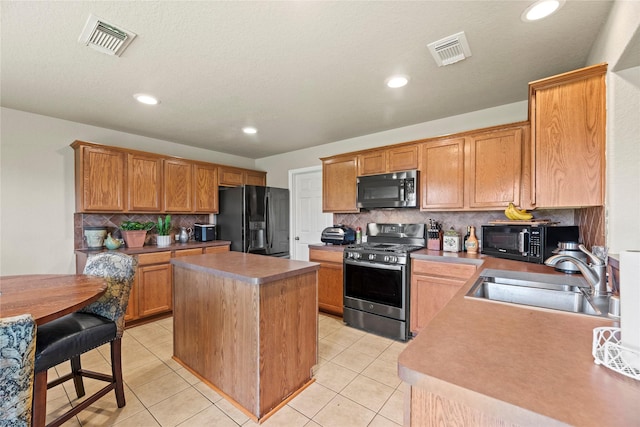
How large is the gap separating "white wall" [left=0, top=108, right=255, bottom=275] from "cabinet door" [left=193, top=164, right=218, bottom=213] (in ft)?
4.13

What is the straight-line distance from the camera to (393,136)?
3.67m

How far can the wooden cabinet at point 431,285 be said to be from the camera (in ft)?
8.34

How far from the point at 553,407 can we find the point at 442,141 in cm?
280

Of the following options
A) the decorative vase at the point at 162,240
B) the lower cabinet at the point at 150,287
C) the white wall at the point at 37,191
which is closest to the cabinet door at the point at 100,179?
the white wall at the point at 37,191

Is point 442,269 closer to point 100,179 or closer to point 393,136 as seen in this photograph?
point 393,136

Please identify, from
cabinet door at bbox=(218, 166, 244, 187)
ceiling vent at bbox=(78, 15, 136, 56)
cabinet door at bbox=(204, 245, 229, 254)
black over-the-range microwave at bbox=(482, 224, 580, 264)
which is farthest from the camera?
cabinet door at bbox=(218, 166, 244, 187)

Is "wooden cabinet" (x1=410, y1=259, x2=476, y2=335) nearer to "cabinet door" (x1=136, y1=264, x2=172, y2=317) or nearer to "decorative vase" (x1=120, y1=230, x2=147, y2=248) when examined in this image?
"cabinet door" (x1=136, y1=264, x2=172, y2=317)

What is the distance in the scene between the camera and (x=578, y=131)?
1591mm

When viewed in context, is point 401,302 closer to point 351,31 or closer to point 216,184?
point 351,31

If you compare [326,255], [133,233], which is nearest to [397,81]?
[326,255]

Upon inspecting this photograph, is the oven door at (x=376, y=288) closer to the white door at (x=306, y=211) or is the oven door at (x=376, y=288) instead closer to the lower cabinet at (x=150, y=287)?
the white door at (x=306, y=211)

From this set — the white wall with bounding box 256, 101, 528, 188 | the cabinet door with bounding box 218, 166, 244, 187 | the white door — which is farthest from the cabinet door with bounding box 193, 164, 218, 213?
the white door

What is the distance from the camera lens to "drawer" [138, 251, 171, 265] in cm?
322

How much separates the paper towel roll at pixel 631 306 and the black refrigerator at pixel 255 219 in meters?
3.87
